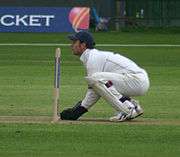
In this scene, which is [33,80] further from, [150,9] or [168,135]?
[150,9]

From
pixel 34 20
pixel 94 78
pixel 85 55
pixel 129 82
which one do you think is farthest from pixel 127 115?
pixel 34 20

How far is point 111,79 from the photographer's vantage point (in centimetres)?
1361

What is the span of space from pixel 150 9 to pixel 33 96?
43.6 meters

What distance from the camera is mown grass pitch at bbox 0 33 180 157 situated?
10.9 meters

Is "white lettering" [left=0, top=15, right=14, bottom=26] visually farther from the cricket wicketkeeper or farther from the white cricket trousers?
the white cricket trousers

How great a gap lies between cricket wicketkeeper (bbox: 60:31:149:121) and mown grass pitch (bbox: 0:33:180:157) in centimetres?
35

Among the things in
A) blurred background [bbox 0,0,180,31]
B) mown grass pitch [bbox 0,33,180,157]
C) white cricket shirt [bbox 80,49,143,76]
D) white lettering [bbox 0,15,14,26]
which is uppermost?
white cricket shirt [bbox 80,49,143,76]

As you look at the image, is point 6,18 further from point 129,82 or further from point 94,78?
point 94,78

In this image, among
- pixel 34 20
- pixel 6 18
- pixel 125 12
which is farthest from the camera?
pixel 125 12

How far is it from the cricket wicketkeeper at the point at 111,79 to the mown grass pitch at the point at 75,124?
0.35 meters

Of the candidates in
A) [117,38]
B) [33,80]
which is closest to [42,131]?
[33,80]

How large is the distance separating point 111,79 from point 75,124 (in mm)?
912

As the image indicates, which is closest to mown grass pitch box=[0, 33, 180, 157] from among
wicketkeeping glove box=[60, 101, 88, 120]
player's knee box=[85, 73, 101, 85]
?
wicketkeeping glove box=[60, 101, 88, 120]

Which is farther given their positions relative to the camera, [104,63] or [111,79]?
[104,63]
